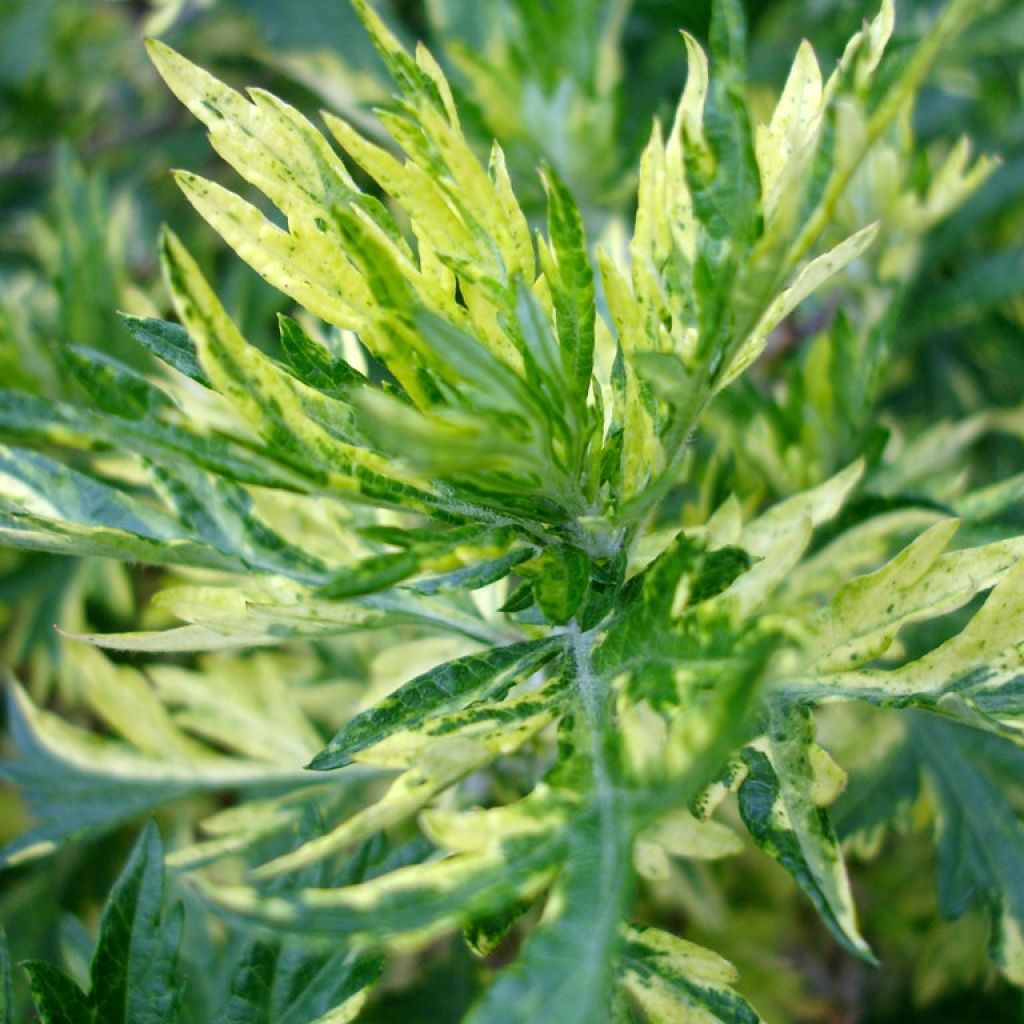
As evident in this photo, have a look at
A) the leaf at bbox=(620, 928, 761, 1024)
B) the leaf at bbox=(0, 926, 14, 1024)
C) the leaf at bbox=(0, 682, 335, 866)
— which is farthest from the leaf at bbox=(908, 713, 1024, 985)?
the leaf at bbox=(0, 926, 14, 1024)

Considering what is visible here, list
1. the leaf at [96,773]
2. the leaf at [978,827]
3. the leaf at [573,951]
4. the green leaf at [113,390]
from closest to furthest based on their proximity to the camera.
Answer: the leaf at [573,951] < the green leaf at [113,390] < the leaf at [978,827] < the leaf at [96,773]

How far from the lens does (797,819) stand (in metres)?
0.54

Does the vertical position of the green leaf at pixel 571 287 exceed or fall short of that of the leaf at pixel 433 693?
it exceeds it

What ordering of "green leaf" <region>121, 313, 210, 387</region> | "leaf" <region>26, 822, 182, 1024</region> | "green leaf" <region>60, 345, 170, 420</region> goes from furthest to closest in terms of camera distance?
"leaf" <region>26, 822, 182, 1024</region>, "green leaf" <region>121, 313, 210, 387</region>, "green leaf" <region>60, 345, 170, 420</region>

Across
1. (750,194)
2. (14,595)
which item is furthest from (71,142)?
(750,194)

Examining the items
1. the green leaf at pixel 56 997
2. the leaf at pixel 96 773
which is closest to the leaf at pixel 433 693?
the green leaf at pixel 56 997

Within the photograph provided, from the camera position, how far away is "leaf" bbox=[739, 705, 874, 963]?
0.50 m

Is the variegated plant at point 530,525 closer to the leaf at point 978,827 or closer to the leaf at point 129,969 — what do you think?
the leaf at point 129,969

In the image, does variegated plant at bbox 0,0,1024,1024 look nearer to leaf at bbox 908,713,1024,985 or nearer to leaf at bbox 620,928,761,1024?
leaf at bbox 620,928,761,1024

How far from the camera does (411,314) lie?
1.77 feet

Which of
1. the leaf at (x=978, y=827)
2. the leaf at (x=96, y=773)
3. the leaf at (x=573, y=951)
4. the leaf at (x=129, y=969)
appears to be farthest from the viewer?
the leaf at (x=96, y=773)

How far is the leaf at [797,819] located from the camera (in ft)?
1.65

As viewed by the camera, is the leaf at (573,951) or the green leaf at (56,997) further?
the green leaf at (56,997)

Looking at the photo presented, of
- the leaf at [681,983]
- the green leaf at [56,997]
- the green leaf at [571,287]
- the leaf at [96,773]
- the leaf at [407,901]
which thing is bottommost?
the leaf at [681,983]
